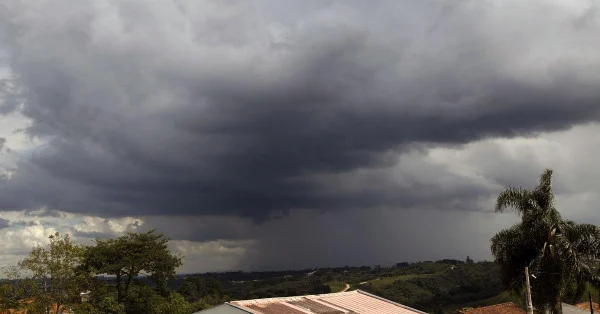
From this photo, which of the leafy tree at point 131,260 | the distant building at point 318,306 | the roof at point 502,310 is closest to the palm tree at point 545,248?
the distant building at point 318,306

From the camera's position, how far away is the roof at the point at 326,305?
30375 millimetres

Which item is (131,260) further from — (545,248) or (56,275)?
(545,248)

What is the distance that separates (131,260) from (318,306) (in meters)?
27.7

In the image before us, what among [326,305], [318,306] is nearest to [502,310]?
[326,305]

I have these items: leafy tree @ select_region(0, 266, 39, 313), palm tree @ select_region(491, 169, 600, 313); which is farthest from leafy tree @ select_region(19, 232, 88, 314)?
palm tree @ select_region(491, 169, 600, 313)

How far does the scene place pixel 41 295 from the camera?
39.7m

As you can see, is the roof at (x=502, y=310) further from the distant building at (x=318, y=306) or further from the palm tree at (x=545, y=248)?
the distant building at (x=318, y=306)

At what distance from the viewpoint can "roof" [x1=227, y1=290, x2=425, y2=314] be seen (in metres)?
30.4

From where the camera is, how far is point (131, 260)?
54031 mm

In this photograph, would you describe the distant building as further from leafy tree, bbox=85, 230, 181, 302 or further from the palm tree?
leafy tree, bbox=85, 230, 181, 302

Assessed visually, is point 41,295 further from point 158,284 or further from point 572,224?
point 572,224

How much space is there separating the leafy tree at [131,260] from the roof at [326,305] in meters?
25.0

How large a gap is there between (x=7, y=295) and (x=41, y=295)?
8.12 feet

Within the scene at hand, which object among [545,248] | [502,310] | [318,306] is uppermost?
[545,248]
